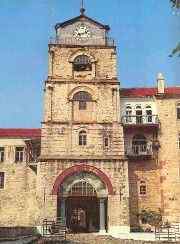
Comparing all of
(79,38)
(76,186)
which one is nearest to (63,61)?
(79,38)

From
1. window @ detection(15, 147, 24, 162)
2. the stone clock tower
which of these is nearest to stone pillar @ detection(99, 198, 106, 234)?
the stone clock tower

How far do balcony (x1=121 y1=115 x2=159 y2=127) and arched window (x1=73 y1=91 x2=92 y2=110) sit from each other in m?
4.26

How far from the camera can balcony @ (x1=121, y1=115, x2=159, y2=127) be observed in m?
44.6

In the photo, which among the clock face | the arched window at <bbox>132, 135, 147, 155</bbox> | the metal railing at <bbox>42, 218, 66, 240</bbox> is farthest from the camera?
the clock face

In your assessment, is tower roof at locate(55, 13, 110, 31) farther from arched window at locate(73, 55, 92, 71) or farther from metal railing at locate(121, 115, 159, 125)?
metal railing at locate(121, 115, 159, 125)

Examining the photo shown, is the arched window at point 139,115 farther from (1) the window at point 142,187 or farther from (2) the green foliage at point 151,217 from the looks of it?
(2) the green foliage at point 151,217

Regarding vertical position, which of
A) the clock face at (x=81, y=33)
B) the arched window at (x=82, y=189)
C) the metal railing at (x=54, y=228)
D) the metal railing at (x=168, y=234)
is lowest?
the metal railing at (x=168, y=234)

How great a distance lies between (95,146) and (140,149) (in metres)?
5.19

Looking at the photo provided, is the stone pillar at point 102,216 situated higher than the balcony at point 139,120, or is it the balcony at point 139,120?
the balcony at point 139,120

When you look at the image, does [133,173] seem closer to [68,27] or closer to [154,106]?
[154,106]

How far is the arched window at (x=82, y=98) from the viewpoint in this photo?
43719mm

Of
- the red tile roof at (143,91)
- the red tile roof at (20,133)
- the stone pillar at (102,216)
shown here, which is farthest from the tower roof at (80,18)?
the stone pillar at (102,216)

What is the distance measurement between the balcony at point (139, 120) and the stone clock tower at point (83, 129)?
7.29 feet

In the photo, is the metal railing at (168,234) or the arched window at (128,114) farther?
the arched window at (128,114)
